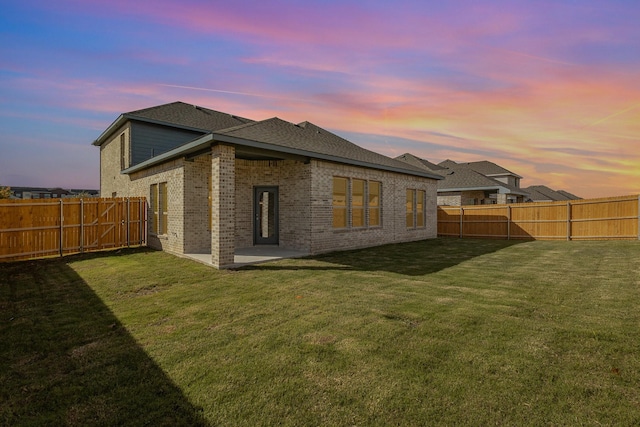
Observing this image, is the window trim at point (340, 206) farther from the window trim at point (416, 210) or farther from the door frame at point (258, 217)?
the window trim at point (416, 210)

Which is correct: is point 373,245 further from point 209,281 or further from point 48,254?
point 48,254

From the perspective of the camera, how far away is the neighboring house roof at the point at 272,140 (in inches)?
363

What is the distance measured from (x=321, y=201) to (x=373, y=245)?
12.2 feet

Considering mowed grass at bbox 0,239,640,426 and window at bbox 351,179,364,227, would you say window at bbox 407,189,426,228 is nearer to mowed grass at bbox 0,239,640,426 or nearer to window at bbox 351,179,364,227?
window at bbox 351,179,364,227

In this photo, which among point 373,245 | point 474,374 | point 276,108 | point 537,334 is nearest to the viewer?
point 474,374

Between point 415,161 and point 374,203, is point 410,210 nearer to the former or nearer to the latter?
point 374,203

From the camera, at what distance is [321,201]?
11.6m

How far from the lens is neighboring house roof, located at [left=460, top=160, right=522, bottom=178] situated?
32969 millimetres

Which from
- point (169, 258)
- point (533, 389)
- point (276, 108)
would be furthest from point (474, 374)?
point (276, 108)

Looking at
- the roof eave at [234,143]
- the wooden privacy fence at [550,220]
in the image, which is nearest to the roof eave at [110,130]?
the roof eave at [234,143]

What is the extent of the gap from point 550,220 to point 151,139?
22.4 metres

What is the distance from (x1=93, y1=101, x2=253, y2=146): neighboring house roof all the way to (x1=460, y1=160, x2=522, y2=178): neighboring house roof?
25.6 metres

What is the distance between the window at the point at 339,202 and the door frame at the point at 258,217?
2261 mm

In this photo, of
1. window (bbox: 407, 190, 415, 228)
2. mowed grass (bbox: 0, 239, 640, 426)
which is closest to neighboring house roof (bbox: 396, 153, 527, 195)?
window (bbox: 407, 190, 415, 228)
